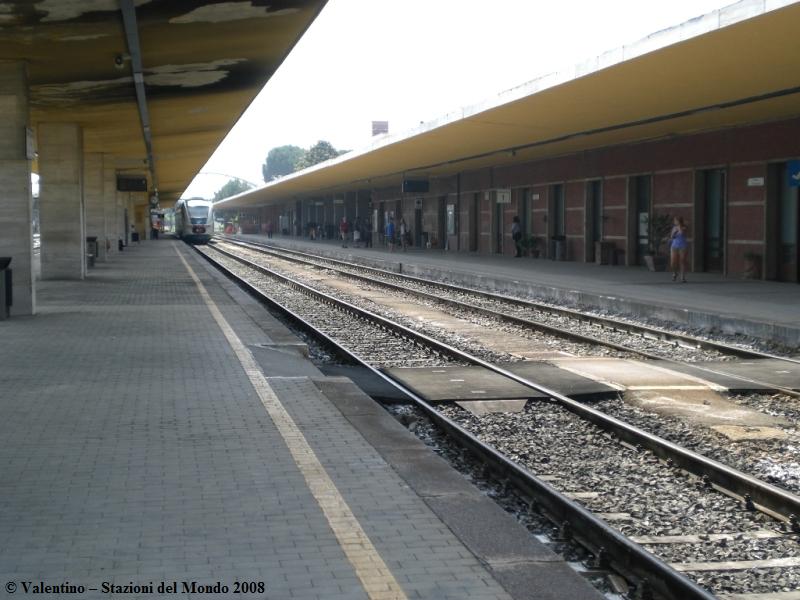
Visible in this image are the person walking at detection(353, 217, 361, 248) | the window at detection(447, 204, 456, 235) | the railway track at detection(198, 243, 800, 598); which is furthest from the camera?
the person walking at detection(353, 217, 361, 248)

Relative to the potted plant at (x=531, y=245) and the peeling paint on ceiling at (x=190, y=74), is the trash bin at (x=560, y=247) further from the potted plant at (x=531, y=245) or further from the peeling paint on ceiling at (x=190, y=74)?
the peeling paint on ceiling at (x=190, y=74)

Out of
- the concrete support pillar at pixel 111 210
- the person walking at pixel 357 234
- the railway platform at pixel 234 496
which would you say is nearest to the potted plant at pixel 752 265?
the railway platform at pixel 234 496

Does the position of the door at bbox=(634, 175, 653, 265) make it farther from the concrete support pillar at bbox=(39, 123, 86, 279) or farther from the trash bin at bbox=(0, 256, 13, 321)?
the trash bin at bbox=(0, 256, 13, 321)

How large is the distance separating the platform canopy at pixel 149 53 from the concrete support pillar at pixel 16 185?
1.60ft

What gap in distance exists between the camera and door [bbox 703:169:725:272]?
27297mm

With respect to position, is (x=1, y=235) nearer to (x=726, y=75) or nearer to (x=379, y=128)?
(x=726, y=75)

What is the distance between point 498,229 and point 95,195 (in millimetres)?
16147

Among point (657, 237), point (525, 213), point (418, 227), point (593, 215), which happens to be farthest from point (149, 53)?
point (418, 227)

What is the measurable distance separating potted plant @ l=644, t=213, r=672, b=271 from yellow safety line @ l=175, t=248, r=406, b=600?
66.6 ft

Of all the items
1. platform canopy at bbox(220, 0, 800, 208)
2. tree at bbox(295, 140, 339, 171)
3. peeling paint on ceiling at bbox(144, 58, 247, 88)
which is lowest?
platform canopy at bbox(220, 0, 800, 208)

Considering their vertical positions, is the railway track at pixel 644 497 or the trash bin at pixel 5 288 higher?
the trash bin at pixel 5 288

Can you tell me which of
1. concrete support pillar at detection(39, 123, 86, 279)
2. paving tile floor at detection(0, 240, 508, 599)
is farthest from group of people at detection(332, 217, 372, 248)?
paving tile floor at detection(0, 240, 508, 599)

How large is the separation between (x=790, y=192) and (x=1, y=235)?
1676 centimetres

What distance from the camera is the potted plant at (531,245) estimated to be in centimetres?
3981
